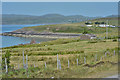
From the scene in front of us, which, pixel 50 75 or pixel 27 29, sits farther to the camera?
pixel 27 29

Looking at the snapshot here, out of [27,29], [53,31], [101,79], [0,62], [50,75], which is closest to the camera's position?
[101,79]

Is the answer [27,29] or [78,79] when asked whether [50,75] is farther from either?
[27,29]

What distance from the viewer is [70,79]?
15266mm

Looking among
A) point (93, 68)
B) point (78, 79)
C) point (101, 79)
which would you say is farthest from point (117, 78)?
point (93, 68)

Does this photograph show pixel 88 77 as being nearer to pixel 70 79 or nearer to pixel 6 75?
pixel 70 79

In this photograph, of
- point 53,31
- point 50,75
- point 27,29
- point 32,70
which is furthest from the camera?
point 27,29

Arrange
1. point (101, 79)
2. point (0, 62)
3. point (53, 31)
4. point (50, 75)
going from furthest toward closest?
point (53, 31) < point (0, 62) < point (50, 75) < point (101, 79)

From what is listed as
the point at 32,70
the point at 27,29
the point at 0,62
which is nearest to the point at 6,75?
the point at 32,70

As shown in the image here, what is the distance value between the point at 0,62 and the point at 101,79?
894cm

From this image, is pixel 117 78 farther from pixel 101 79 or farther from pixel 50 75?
pixel 50 75

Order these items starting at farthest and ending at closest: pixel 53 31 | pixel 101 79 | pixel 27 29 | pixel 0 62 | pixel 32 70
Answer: pixel 27 29 < pixel 53 31 < pixel 0 62 < pixel 32 70 < pixel 101 79

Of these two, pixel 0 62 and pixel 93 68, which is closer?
pixel 93 68

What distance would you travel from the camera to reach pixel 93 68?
18.6 metres

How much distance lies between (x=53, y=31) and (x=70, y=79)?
478 feet
